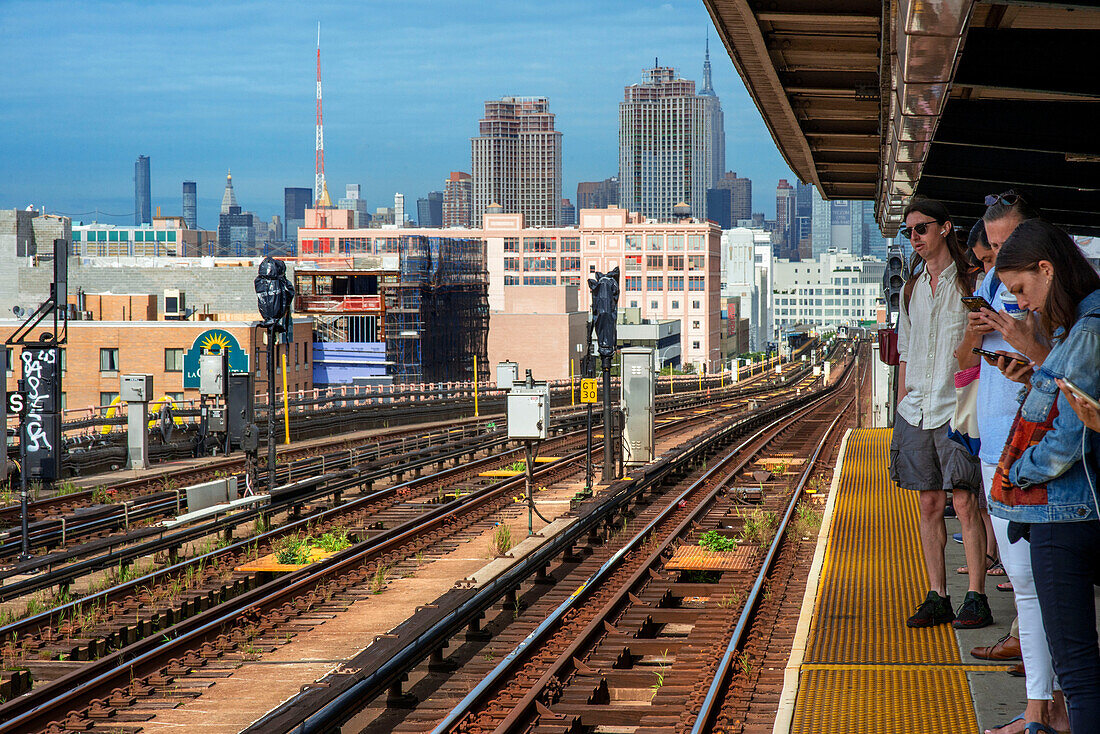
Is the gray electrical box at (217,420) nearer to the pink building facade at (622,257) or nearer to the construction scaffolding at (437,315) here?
the construction scaffolding at (437,315)

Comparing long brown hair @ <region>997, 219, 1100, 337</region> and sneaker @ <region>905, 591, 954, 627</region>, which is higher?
long brown hair @ <region>997, 219, 1100, 337</region>

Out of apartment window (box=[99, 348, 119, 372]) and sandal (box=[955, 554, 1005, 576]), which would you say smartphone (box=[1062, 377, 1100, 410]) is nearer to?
sandal (box=[955, 554, 1005, 576])

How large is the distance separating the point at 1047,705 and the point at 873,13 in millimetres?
4795

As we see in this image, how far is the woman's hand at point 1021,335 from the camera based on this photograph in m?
4.22

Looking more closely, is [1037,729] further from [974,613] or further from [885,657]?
[974,613]

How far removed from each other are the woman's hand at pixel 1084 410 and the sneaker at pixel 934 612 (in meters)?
3.69

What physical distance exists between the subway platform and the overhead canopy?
9.75ft

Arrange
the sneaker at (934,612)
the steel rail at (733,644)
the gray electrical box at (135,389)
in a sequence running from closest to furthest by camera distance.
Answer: the steel rail at (733,644) < the sneaker at (934,612) < the gray electrical box at (135,389)

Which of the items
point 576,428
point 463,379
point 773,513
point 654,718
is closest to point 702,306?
point 463,379

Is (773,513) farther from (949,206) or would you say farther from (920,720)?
(920,720)

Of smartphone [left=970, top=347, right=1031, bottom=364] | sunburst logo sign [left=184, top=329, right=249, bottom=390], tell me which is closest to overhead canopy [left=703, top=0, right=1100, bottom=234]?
smartphone [left=970, top=347, right=1031, bottom=364]

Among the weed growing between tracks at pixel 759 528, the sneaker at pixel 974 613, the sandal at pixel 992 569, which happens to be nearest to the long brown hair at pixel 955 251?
the sneaker at pixel 974 613

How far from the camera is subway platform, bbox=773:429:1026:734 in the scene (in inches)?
231

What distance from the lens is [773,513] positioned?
1568cm
